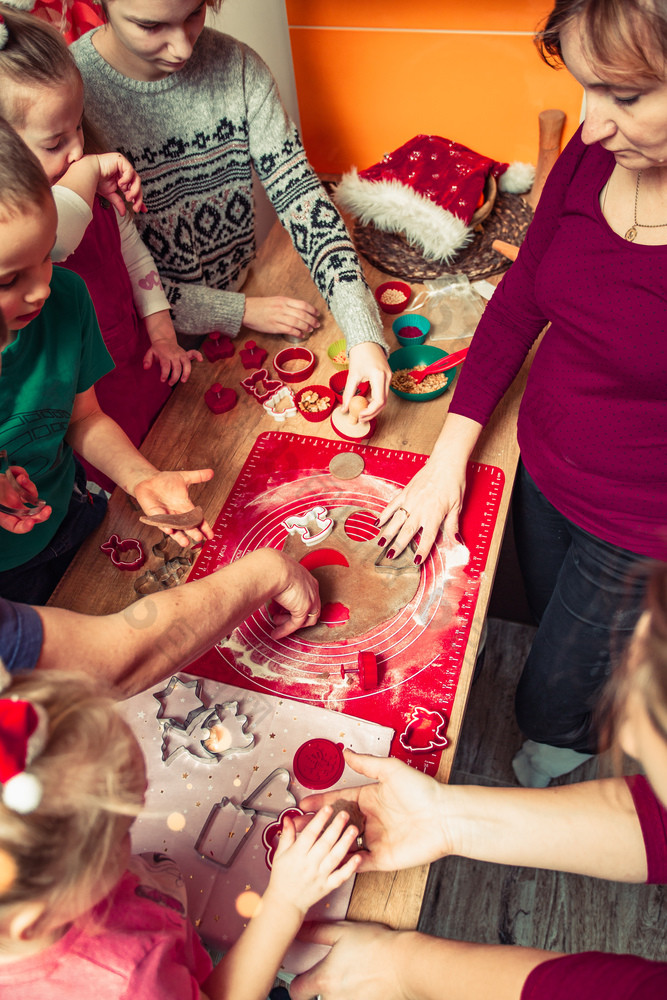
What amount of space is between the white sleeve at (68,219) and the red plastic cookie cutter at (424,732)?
86cm

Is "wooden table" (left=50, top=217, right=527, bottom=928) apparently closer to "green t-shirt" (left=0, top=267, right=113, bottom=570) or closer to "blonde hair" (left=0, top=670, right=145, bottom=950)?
"green t-shirt" (left=0, top=267, right=113, bottom=570)

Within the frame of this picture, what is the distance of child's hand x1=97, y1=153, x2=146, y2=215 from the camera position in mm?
1117

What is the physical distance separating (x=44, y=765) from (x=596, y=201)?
0.95m

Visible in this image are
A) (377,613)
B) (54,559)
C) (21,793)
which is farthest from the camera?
(54,559)

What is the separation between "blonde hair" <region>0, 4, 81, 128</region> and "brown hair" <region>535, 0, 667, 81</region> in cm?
67

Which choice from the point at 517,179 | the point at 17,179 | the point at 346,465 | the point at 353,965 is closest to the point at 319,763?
the point at 353,965

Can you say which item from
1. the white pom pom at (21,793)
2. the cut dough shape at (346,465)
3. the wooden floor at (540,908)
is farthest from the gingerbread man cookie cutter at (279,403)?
the wooden floor at (540,908)

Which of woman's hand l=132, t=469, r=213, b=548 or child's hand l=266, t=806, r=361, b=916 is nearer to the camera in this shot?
child's hand l=266, t=806, r=361, b=916

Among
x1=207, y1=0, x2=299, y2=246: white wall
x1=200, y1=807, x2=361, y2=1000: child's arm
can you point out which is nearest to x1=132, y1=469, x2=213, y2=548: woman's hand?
x1=200, y1=807, x2=361, y2=1000: child's arm

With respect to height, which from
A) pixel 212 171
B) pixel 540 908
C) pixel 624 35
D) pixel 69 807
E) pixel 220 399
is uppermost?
pixel 624 35

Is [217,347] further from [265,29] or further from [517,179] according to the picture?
[265,29]

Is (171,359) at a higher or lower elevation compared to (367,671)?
higher

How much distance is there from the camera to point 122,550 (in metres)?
1.09

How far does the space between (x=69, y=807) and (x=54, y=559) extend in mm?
623
